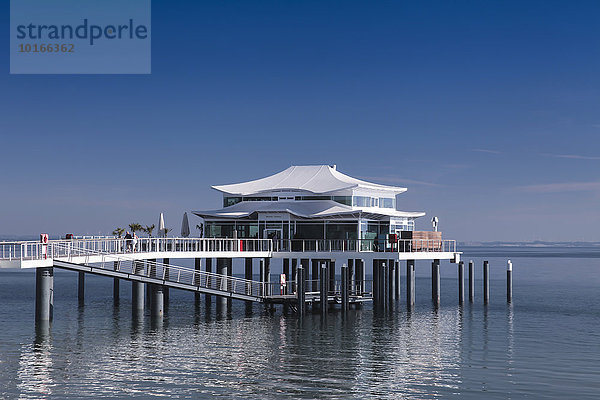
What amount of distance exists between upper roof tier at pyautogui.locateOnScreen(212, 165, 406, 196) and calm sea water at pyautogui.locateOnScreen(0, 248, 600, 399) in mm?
9703

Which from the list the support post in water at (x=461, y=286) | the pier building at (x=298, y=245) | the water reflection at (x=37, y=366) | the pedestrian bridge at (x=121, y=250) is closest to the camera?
the water reflection at (x=37, y=366)

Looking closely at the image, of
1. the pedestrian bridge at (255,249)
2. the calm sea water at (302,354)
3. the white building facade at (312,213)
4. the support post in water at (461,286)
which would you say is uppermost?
the white building facade at (312,213)

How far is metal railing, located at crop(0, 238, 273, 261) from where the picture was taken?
134 feet

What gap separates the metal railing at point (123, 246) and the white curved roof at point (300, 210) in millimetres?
2511

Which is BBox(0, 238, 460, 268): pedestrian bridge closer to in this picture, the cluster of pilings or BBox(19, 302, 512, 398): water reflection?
the cluster of pilings

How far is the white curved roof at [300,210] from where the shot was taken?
5593 cm

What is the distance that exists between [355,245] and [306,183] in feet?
31.8

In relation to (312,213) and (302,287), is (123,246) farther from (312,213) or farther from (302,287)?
(312,213)

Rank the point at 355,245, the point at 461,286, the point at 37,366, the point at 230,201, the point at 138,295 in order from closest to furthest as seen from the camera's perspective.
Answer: the point at 37,366 < the point at 138,295 < the point at 355,245 < the point at 461,286 < the point at 230,201

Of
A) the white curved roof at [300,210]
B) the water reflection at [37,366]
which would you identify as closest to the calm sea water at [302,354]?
the water reflection at [37,366]

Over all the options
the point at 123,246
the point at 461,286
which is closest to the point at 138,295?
the point at 123,246

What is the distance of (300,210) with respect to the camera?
58.2m

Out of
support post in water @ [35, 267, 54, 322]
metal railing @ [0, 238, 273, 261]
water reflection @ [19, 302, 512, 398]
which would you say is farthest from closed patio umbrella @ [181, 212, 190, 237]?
support post in water @ [35, 267, 54, 322]

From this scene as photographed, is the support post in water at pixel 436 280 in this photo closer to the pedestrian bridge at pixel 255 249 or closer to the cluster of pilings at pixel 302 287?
the cluster of pilings at pixel 302 287
